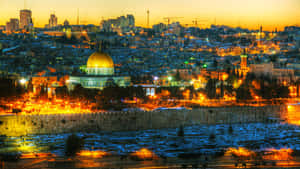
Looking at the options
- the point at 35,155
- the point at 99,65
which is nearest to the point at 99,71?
the point at 99,65

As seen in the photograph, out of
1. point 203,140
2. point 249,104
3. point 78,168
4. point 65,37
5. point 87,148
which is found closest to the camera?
point 78,168

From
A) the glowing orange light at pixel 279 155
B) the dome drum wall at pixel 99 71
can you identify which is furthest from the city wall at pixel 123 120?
the dome drum wall at pixel 99 71

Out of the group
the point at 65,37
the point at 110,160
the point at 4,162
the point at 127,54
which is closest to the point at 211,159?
the point at 110,160

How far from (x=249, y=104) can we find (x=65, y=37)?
305ft

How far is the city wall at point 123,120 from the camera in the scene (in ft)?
114

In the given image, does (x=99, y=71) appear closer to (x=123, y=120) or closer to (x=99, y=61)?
(x=99, y=61)

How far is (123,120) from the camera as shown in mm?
37250

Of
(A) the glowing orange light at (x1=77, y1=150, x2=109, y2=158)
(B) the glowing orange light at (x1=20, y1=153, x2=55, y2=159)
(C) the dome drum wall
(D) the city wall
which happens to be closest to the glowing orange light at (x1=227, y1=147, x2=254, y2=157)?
(A) the glowing orange light at (x1=77, y1=150, x2=109, y2=158)

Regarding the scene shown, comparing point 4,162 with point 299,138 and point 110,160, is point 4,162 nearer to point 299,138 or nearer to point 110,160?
point 110,160

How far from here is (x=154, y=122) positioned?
38.0m

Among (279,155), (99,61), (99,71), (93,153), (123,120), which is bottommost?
(279,155)

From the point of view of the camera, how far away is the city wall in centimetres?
3475

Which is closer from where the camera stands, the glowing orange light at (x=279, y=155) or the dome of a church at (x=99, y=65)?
the glowing orange light at (x=279, y=155)

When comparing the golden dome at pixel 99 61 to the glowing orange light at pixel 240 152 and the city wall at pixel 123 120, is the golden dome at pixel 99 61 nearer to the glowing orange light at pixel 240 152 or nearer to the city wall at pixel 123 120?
the city wall at pixel 123 120
